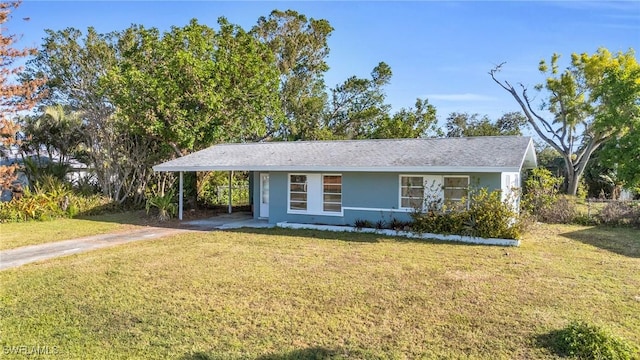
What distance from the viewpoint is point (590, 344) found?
4641mm

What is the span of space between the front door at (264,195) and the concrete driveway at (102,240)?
574 mm

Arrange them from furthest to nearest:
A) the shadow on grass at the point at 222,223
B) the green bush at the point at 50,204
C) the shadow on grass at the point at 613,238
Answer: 1. the green bush at the point at 50,204
2. the shadow on grass at the point at 222,223
3. the shadow on grass at the point at 613,238

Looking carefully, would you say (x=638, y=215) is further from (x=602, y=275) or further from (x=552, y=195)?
(x=602, y=275)

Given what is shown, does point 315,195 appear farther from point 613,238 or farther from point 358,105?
point 358,105

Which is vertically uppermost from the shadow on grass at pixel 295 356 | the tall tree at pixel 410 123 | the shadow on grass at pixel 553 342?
the tall tree at pixel 410 123

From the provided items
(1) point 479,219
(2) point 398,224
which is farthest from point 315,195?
(1) point 479,219

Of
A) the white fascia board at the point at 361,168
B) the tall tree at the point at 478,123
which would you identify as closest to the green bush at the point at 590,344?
the white fascia board at the point at 361,168

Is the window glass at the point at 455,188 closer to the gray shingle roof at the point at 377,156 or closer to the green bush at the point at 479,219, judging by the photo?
the green bush at the point at 479,219

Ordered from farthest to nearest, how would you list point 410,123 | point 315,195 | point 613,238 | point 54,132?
point 410,123, point 54,132, point 315,195, point 613,238

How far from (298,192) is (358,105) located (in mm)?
16728

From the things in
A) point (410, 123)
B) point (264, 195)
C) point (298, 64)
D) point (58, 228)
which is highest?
point (298, 64)

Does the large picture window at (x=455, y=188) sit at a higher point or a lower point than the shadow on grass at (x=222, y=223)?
higher

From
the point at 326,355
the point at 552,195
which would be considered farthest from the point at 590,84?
the point at 326,355

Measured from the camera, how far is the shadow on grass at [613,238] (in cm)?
1070
